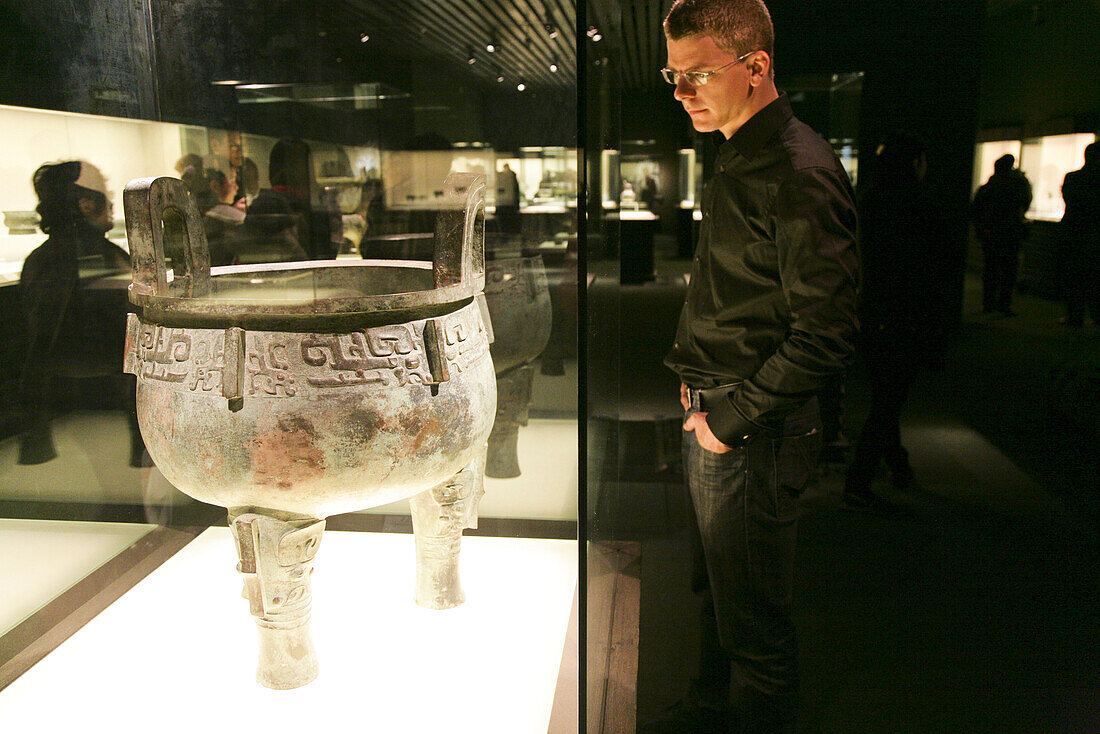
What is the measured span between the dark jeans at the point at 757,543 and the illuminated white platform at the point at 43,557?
5.87ft

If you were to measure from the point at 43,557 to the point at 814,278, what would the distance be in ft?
7.11

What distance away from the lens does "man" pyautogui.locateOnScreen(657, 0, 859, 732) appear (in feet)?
4.17

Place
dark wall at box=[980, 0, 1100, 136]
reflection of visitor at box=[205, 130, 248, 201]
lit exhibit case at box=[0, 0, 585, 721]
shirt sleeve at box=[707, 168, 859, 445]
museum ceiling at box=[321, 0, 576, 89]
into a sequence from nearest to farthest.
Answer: shirt sleeve at box=[707, 168, 859, 445] → dark wall at box=[980, 0, 1100, 136] → lit exhibit case at box=[0, 0, 585, 721] → museum ceiling at box=[321, 0, 576, 89] → reflection of visitor at box=[205, 130, 248, 201]

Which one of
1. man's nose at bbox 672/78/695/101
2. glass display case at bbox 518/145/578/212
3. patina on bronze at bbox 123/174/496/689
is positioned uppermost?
man's nose at bbox 672/78/695/101

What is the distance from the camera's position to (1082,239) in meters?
1.44

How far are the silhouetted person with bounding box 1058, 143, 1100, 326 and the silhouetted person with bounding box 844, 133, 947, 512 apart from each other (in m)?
0.24

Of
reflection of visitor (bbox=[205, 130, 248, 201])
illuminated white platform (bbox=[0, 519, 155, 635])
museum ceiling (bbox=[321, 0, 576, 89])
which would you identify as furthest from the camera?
reflection of visitor (bbox=[205, 130, 248, 201])

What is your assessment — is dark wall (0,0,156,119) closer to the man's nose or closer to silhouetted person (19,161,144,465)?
silhouetted person (19,161,144,465)

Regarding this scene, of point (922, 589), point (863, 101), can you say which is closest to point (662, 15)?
point (863, 101)

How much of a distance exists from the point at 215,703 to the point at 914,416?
5.08 feet

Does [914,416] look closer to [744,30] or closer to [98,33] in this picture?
[744,30]

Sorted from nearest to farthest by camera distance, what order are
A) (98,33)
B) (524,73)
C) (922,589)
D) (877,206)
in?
(877,206)
(922,589)
(98,33)
(524,73)

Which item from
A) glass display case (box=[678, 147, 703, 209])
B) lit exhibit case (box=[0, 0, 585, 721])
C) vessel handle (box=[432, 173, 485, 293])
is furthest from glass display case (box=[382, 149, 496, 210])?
glass display case (box=[678, 147, 703, 209])

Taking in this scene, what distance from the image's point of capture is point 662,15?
1450mm
